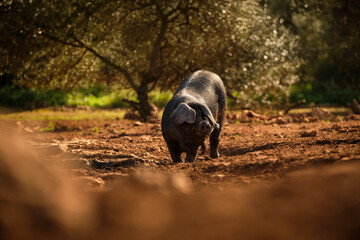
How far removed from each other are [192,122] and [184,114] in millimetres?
142

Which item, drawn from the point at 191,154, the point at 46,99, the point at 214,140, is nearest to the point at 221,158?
the point at 191,154

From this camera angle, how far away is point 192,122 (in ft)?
18.0

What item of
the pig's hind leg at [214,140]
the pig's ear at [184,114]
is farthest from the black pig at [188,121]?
the pig's hind leg at [214,140]

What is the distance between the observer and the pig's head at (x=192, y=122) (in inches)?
216

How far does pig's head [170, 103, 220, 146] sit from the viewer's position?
548 centimetres

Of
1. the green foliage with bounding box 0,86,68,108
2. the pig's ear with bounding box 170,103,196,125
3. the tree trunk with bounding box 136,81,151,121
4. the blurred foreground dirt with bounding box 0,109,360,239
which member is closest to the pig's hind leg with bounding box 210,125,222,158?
the pig's ear with bounding box 170,103,196,125

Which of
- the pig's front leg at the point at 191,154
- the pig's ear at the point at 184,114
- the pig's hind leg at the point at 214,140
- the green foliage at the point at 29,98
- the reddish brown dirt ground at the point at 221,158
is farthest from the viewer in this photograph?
the green foliage at the point at 29,98

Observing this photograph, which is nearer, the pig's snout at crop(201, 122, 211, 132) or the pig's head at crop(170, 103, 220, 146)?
the pig's head at crop(170, 103, 220, 146)

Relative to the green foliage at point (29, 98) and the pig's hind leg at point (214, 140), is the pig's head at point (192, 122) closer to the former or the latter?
the pig's hind leg at point (214, 140)

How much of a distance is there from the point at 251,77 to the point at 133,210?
1171 centimetres

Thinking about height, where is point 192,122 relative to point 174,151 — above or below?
above

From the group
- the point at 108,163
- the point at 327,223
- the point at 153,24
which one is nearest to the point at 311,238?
the point at 327,223

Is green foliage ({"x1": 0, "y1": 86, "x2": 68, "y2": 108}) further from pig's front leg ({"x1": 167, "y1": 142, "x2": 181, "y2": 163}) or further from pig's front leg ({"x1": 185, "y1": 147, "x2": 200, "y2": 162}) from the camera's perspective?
pig's front leg ({"x1": 185, "y1": 147, "x2": 200, "y2": 162})

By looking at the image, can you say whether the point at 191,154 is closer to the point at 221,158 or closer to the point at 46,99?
the point at 221,158
